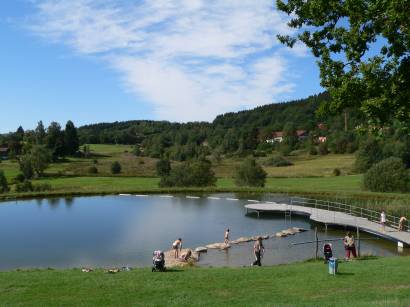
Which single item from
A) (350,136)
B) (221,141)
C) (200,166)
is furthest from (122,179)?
(221,141)

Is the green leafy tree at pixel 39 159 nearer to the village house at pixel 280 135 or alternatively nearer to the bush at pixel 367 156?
the bush at pixel 367 156

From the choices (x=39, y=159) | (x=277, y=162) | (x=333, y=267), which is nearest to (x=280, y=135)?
(x=277, y=162)

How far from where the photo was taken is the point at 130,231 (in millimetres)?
37938

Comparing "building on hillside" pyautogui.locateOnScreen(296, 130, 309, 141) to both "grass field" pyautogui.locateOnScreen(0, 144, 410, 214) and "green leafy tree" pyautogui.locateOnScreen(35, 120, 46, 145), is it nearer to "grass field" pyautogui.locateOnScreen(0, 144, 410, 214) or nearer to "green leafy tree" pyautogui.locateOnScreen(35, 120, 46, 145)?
"grass field" pyautogui.locateOnScreen(0, 144, 410, 214)

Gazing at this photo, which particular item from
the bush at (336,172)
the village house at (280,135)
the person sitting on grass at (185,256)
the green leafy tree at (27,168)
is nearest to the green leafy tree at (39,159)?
the green leafy tree at (27,168)

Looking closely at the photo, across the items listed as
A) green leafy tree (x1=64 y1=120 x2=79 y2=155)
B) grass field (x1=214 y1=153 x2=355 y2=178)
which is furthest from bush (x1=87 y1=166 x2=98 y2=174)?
green leafy tree (x1=64 y1=120 x2=79 y2=155)

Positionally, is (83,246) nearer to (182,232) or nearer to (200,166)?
(182,232)

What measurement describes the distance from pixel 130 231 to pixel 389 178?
115 ft

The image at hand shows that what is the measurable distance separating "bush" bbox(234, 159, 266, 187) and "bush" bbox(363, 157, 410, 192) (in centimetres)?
1445

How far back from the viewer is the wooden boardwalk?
3219 centimetres

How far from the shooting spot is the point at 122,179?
8856 centimetres

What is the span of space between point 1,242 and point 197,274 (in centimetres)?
2114

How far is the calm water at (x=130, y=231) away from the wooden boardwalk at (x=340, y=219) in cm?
69

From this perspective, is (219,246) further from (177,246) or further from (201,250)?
(177,246)
